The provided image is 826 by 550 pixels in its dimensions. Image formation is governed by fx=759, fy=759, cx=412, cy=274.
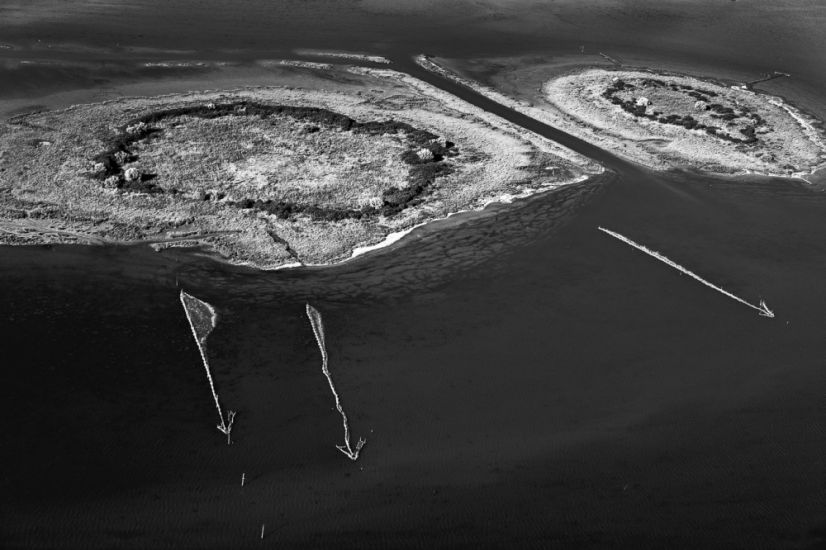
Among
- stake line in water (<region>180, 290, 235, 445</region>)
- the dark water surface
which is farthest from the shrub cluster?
stake line in water (<region>180, 290, 235, 445</region>)

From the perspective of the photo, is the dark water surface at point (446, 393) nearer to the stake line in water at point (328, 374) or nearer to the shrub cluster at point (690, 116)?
the stake line in water at point (328, 374)

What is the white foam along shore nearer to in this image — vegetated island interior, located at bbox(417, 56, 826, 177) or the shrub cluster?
vegetated island interior, located at bbox(417, 56, 826, 177)

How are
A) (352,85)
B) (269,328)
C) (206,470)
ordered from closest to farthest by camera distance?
(206,470) < (269,328) < (352,85)

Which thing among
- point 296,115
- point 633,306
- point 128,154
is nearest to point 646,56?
point 296,115

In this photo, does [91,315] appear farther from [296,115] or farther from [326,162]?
[296,115]

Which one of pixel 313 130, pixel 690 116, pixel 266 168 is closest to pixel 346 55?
pixel 313 130

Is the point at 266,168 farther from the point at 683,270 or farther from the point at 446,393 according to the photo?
the point at 683,270
